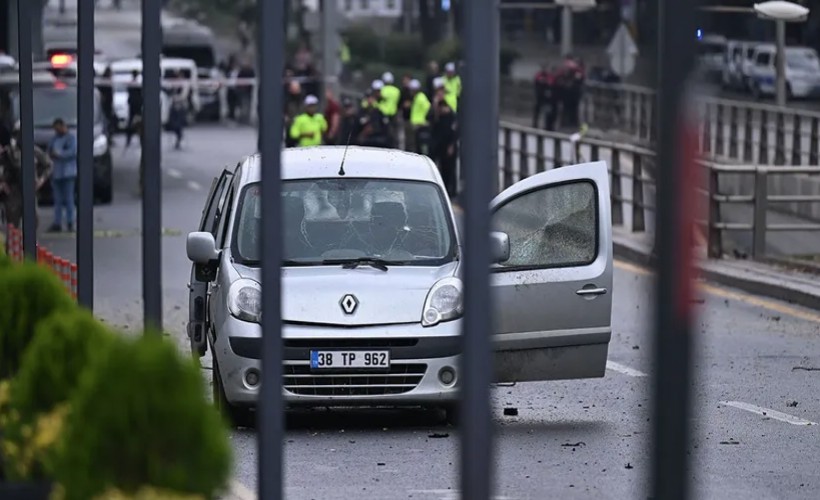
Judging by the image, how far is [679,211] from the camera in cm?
429

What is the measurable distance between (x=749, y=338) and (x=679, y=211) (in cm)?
1224

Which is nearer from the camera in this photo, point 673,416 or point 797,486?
point 673,416

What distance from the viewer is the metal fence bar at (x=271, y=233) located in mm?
6945

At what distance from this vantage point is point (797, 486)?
955cm

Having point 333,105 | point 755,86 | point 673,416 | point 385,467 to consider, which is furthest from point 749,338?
point 755,86

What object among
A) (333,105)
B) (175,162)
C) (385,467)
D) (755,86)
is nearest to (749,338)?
(385,467)

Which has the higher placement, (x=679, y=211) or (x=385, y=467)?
(x=679, y=211)

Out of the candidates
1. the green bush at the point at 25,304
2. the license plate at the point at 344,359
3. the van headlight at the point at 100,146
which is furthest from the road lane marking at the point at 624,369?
the van headlight at the point at 100,146

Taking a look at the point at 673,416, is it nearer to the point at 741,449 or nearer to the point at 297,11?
the point at 741,449

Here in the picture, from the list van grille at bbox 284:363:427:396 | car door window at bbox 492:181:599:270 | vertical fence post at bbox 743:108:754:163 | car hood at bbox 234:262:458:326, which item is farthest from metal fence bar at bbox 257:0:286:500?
vertical fence post at bbox 743:108:754:163

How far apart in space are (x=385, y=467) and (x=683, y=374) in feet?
19.4

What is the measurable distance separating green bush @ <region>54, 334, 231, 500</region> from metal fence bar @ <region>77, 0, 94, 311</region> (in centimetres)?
643

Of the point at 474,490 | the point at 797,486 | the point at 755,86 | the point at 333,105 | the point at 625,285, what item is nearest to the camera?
the point at 474,490

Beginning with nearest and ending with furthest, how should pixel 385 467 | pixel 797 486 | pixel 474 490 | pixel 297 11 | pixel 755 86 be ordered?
pixel 474 490 → pixel 797 486 → pixel 385 467 → pixel 755 86 → pixel 297 11
